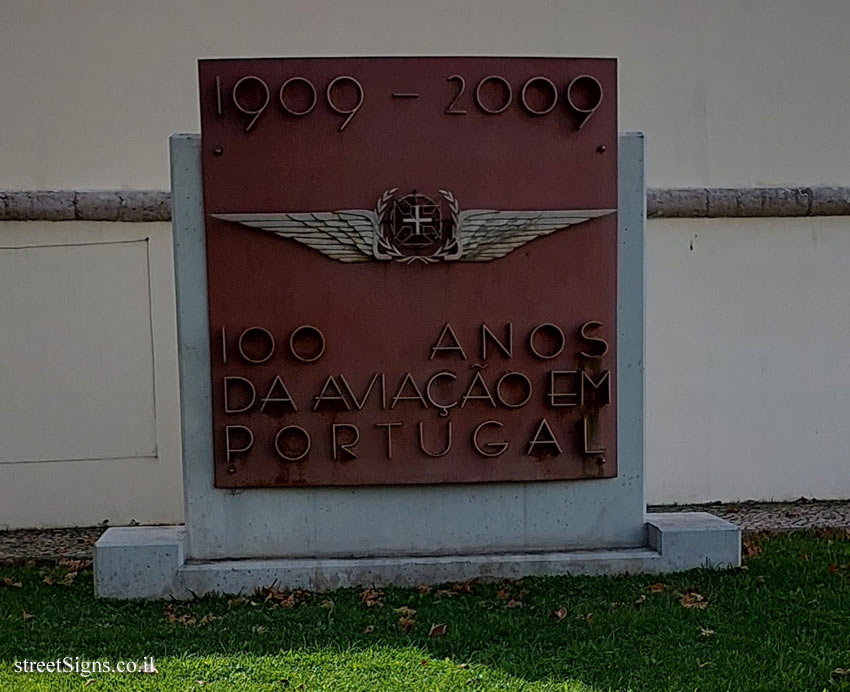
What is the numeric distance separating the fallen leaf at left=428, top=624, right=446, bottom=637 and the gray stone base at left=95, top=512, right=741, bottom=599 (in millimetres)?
739

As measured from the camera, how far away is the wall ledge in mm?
7695

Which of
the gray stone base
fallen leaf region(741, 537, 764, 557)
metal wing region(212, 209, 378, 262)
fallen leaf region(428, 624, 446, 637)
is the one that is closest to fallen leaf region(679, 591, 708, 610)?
the gray stone base

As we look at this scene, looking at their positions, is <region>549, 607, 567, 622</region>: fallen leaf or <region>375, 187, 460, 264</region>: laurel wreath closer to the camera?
<region>549, 607, 567, 622</region>: fallen leaf

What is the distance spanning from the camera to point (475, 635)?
487 cm

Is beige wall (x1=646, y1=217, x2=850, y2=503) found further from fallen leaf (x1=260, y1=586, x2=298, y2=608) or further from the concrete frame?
fallen leaf (x1=260, y1=586, x2=298, y2=608)

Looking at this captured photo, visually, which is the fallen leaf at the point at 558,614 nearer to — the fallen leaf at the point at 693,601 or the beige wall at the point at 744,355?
the fallen leaf at the point at 693,601

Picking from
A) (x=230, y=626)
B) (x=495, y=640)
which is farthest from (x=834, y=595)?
(x=230, y=626)

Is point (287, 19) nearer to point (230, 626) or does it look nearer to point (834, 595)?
point (230, 626)

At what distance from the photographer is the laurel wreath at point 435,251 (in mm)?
5688

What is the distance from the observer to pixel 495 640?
482cm

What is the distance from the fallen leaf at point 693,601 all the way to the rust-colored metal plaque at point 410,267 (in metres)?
0.88

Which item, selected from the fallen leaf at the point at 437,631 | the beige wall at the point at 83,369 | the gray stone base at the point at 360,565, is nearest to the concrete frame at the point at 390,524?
the gray stone base at the point at 360,565

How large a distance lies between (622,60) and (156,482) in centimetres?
501

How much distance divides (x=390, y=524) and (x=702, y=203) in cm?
400
